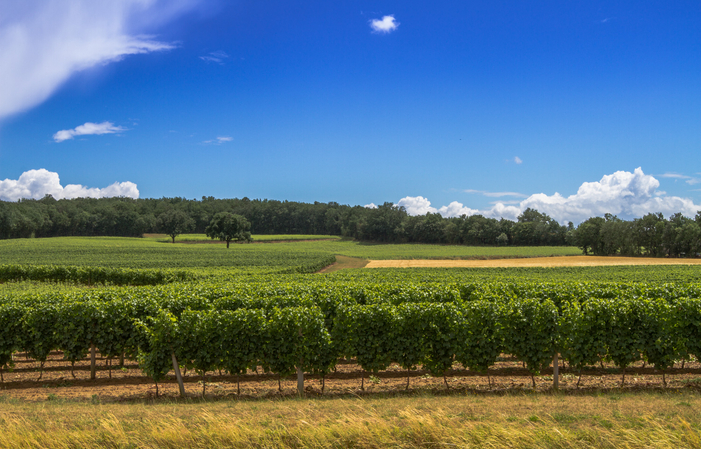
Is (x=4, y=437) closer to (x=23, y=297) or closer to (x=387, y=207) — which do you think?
(x=23, y=297)

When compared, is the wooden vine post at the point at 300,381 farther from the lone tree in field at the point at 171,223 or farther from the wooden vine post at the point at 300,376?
the lone tree in field at the point at 171,223

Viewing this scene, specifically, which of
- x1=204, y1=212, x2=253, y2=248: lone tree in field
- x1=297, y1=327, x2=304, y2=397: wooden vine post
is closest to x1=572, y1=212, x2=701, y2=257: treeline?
x1=204, y1=212, x2=253, y2=248: lone tree in field

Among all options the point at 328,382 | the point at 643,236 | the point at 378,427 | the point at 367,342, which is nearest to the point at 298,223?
the point at 643,236

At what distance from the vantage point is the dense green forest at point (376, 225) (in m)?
82.0

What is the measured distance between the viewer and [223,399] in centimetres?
1209

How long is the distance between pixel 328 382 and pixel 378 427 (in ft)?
22.3

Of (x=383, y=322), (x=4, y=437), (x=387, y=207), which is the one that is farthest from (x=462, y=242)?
(x=4, y=437)

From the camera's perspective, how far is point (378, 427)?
777 cm

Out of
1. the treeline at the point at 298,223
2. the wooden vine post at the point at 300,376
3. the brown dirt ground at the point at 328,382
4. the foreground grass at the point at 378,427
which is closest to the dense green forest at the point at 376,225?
the treeline at the point at 298,223

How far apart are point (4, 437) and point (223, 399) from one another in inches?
216

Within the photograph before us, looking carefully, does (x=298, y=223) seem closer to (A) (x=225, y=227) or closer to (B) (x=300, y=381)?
(A) (x=225, y=227)

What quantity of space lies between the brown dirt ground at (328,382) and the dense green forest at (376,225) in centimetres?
8320

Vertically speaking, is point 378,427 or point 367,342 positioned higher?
point 367,342

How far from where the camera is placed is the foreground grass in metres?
7.32
